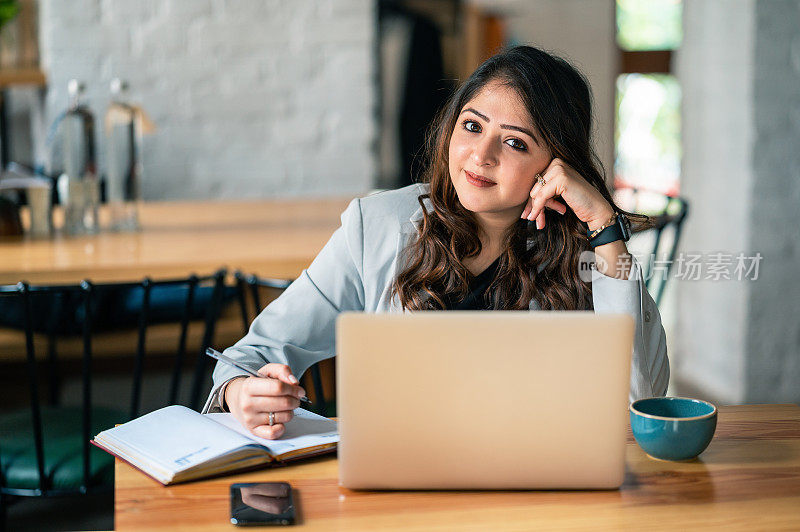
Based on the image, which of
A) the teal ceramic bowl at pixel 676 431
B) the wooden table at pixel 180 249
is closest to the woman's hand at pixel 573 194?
the teal ceramic bowl at pixel 676 431

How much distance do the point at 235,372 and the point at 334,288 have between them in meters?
0.30

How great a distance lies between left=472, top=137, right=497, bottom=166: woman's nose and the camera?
1.29 meters

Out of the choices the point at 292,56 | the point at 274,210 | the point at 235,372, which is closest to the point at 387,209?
the point at 235,372

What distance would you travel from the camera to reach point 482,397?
0.83 meters

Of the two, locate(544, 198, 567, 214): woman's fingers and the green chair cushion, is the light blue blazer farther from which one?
the green chair cushion

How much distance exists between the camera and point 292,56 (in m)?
4.02

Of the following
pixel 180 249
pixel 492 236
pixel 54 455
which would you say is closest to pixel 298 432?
pixel 492 236

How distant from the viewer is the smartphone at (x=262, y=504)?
0.81 m

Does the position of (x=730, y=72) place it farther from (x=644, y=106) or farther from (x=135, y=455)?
(x=135, y=455)

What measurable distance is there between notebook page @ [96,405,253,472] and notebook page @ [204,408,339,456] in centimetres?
3

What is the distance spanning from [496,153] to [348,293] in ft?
1.09

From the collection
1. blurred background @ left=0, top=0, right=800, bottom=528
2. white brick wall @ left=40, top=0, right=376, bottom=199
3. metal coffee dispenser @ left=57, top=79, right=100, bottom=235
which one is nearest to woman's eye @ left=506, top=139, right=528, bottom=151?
blurred background @ left=0, top=0, right=800, bottom=528

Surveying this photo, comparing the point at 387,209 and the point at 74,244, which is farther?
the point at 74,244

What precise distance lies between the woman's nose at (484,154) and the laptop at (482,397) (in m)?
0.50
